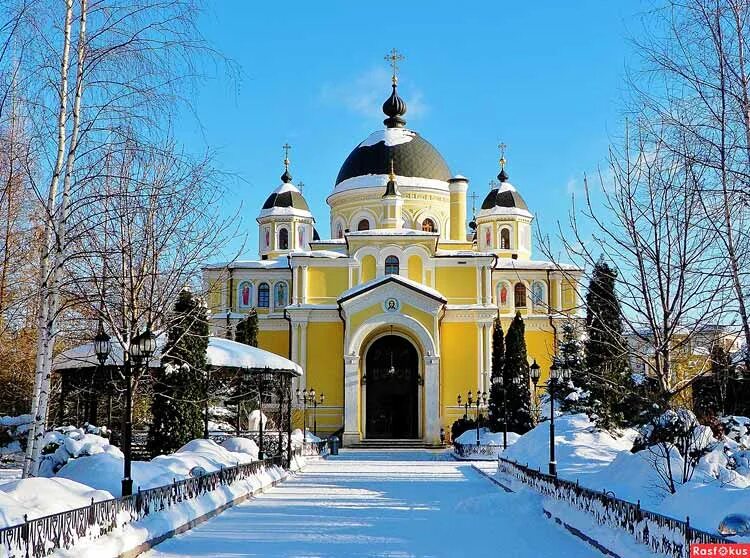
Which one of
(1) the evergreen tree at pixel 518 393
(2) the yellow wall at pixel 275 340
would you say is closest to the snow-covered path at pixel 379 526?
(1) the evergreen tree at pixel 518 393

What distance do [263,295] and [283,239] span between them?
5.51 meters

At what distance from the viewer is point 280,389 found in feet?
85.1

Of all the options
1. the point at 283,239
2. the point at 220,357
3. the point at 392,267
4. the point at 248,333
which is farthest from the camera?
the point at 283,239

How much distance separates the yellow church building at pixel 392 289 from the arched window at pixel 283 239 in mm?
84

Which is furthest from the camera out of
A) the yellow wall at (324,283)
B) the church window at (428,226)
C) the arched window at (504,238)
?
the arched window at (504,238)

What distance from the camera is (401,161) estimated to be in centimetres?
5428

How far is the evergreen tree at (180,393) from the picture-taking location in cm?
2142

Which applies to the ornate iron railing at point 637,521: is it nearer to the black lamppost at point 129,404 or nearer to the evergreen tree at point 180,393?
the black lamppost at point 129,404

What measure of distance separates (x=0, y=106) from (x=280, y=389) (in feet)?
51.6

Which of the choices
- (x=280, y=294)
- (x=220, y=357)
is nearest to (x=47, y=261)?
(x=220, y=357)

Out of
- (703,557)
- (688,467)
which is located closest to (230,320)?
(688,467)

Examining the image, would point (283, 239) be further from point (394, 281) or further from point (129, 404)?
point (129, 404)

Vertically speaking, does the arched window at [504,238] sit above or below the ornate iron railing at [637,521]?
above

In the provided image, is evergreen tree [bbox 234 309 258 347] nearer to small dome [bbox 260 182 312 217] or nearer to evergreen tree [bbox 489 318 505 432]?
evergreen tree [bbox 489 318 505 432]
